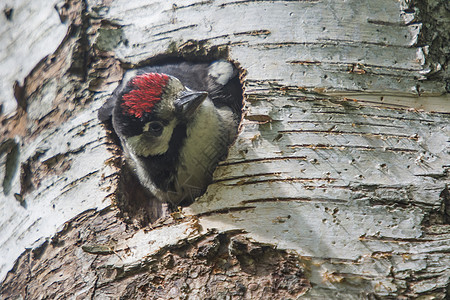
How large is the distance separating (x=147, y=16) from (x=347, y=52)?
3.90 ft

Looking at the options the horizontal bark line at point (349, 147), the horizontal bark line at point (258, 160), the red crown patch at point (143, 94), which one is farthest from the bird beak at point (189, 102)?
the horizontal bark line at point (349, 147)

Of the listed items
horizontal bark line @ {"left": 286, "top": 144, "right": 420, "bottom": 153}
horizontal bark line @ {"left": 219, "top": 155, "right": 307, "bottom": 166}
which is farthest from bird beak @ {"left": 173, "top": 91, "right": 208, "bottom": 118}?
horizontal bark line @ {"left": 286, "top": 144, "right": 420, "bottom": 153}

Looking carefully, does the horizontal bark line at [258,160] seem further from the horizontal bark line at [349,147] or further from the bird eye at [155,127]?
the bird eye at [155,127]

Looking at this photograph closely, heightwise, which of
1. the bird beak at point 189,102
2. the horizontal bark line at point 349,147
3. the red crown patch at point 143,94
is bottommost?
the horizontal bark line at point 349,147

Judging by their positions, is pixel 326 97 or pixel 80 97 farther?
pixel 80 97

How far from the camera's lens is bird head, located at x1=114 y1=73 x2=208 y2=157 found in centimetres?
241

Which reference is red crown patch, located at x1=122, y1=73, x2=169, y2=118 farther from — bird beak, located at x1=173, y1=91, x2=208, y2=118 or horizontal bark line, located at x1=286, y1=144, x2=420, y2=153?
horizontal bark line, located at x1=286, y1=144, x2=420, y2=153

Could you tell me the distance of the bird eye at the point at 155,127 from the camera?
2.53 meters

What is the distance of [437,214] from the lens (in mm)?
1686

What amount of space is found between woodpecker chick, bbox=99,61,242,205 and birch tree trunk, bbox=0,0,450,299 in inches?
5.6

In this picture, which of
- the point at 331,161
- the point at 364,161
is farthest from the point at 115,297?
the point at 364,161

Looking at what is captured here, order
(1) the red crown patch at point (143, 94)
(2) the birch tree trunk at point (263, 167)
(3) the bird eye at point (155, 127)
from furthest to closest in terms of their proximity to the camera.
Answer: (3) the bird eye at point (155, 127)
(1) the red crown patch at point (143, 94)
(2) the birch tree trunk at point (263, 167)

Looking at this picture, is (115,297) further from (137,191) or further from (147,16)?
(147,16)

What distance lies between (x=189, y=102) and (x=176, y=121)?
0.63 ft
